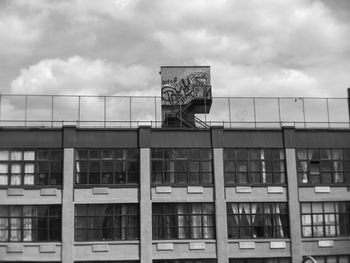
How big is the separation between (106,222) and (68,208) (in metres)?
2.61

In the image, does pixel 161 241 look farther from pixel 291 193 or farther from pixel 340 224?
pixel 340 224

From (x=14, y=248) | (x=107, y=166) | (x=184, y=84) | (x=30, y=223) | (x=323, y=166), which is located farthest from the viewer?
(x=184, y=84)

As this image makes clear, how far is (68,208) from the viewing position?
35.9 m

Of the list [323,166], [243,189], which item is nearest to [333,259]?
[323,166]

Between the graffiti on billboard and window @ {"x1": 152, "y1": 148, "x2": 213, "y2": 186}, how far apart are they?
628cm

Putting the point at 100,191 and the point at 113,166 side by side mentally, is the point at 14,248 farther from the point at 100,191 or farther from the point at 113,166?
the point at 113,166

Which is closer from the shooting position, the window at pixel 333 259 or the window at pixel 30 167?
the window at pixel 30 167

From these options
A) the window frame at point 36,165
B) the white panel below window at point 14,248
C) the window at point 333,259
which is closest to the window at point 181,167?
the window frame at point 36,165

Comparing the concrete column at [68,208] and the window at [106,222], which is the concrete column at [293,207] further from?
the concrete column at [68,208]

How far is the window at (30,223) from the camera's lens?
35.8 m

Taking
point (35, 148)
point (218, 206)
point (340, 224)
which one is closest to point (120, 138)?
point (35, 148)

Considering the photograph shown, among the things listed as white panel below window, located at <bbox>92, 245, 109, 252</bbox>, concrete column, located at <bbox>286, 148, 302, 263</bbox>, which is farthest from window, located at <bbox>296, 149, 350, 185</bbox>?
white panel below window, located at <bbox>92, 245, 109, 252</bbox>

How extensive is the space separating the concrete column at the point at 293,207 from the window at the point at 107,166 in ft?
33.6

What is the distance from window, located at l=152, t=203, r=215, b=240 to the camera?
36594mm
